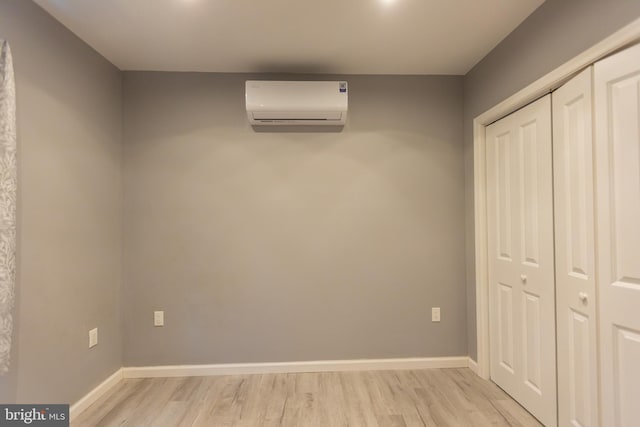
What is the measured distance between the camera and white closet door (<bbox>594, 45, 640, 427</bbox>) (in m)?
1.36

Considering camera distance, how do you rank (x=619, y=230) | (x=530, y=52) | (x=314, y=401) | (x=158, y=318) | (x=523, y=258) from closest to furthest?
1. (x=619, y=230)
2. (x=530, y=52)
3. (x=523, y=258)
4. (x=314, y=401)
5. (x=158, y=318)

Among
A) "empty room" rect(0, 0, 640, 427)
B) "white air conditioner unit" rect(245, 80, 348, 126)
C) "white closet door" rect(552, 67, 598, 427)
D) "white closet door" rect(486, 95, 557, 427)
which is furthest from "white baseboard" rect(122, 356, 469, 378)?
"white air conditioner unit" rect(245, 80, 348, 126)

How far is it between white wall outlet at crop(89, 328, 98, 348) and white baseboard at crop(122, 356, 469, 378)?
463 mm

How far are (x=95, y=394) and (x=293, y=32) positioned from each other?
279 centimetres

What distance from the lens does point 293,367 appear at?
2660 mm

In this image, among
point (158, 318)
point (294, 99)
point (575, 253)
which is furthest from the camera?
point (158, 318)

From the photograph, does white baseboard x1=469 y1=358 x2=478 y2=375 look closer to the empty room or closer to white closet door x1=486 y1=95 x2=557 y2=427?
the empty room

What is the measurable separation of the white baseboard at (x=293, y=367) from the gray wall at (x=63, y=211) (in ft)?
0.97

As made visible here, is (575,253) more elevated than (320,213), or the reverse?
(320,213)

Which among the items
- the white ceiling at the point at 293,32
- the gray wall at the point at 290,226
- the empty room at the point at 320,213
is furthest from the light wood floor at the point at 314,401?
the white ceiling at the point at 293,32

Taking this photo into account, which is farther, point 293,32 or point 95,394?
point 95,394

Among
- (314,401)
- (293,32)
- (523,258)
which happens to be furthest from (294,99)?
(314,401)

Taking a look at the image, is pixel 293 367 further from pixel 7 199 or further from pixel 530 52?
pixel 530 52

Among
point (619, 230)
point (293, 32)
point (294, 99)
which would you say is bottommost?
point (619, 230)
